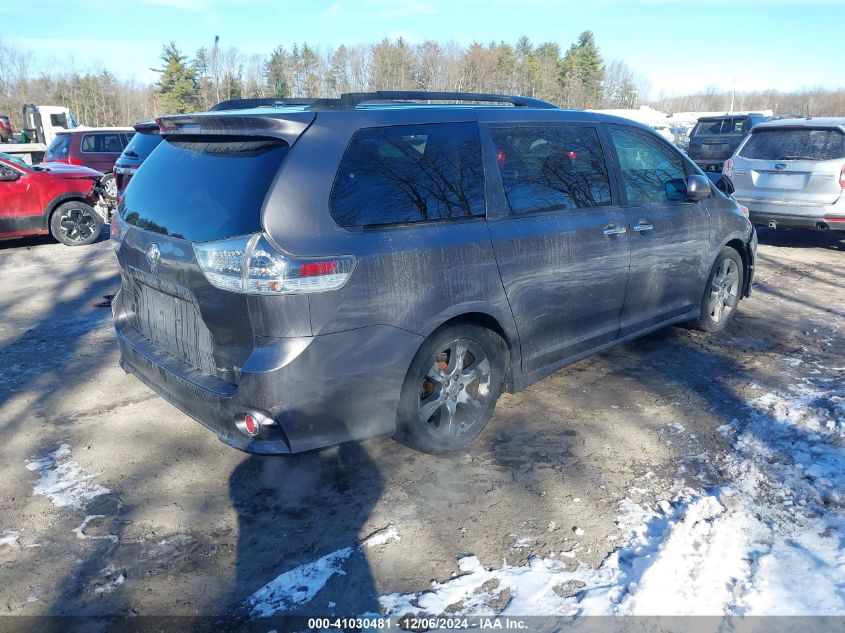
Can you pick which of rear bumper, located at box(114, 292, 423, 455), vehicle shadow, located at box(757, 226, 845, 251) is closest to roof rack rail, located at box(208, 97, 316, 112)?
rear bumper, located at box(114, 292, 423, 455)

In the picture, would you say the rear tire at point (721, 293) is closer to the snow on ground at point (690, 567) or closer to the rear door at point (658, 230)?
the rear door at point (658, 230)

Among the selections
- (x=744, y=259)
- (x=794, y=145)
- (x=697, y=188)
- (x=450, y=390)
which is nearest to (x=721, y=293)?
(x=744, y=259)

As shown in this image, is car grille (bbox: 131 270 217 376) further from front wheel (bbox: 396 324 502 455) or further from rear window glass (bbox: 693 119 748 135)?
rear window glass (bbox: 693 119 748 135)

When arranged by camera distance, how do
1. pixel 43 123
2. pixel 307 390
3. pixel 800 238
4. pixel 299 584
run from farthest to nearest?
pixel 43 123 < pixel 800 238 < pixel 307 390 < pixel 299 584

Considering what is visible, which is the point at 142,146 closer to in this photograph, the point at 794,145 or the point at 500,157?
the point at 500,157

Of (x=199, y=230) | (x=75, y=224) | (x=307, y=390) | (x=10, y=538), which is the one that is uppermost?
(x=199, y=230)

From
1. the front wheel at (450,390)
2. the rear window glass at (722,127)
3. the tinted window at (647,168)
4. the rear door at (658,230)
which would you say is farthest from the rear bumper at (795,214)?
the rear window glass at (722,127)

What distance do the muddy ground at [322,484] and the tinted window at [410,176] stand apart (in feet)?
4.52

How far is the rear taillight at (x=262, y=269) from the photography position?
2787mm

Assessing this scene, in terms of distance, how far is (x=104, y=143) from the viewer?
16.0 m

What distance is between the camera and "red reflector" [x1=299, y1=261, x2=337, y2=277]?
284 centimetres

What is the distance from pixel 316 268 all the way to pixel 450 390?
1124mm

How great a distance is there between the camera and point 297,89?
206 ft

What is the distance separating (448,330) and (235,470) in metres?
1.39
